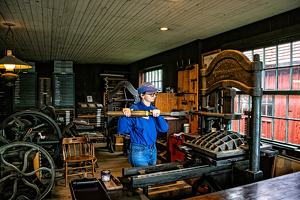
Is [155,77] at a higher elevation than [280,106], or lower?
higher

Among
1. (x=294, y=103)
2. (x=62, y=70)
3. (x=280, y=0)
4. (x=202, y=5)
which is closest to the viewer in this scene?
(x=280, y=0)

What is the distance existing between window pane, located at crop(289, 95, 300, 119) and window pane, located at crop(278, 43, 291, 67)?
0.51 metres

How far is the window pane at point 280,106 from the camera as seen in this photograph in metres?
3.51

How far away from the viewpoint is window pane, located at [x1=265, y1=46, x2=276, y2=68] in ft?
11.8

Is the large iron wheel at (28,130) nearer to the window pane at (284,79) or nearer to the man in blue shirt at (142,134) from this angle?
the man in blue shirt at (142,134)

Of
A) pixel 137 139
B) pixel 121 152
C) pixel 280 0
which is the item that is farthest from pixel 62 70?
pixel 280 0

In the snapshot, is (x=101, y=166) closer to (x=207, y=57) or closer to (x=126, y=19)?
(x=126, y=19)

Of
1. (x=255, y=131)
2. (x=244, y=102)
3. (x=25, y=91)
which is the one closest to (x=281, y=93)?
(x=244, y=102)

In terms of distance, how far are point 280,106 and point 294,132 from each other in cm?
44

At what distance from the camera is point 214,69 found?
2.39 meters

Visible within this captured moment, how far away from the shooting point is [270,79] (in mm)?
3699

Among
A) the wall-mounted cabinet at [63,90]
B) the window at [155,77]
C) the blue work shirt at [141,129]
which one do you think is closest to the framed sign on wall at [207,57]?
the window at [155,77]

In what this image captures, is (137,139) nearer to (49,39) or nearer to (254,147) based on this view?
(254,147)

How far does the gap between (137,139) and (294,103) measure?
2.45 metres
